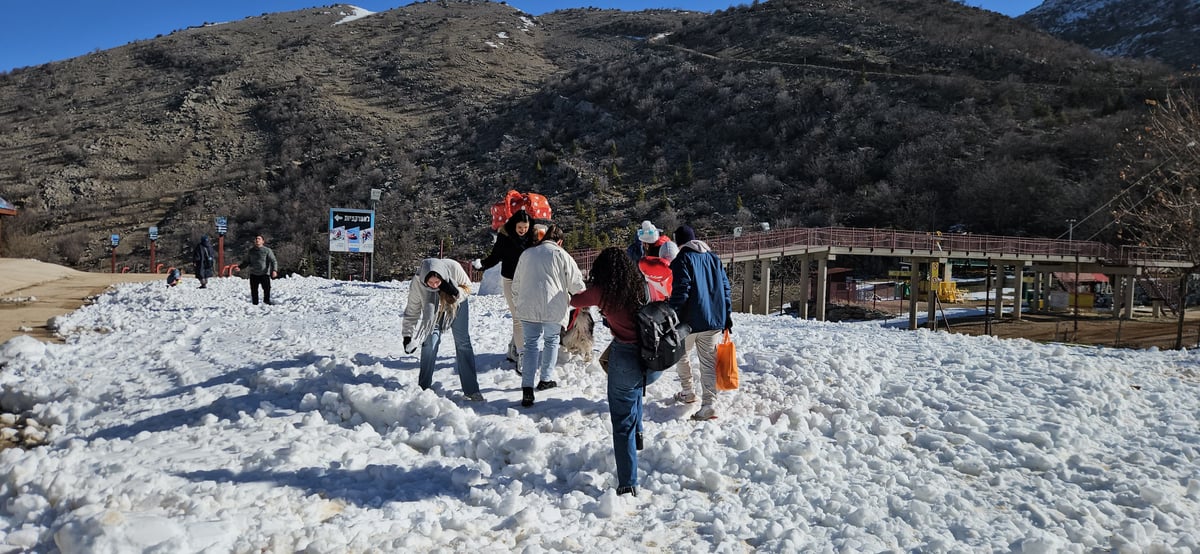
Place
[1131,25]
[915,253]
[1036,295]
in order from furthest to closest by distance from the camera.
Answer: [1131,25] → [1036,295] → [915,253]

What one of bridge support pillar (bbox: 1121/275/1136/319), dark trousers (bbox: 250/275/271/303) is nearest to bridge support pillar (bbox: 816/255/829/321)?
bridge support pillar (bbox: 1121/275/1136/319)

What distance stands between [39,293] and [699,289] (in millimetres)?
20127

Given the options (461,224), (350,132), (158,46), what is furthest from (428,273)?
(158,46)

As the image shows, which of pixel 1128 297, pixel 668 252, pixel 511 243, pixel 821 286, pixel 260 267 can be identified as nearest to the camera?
pixel 668 252

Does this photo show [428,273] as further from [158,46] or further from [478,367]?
[158,46]

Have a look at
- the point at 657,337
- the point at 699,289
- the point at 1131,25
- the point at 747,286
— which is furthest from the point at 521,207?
the point at 1131,25

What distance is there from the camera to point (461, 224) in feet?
157

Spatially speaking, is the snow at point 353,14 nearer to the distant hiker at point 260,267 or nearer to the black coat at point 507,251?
the distant hiker at point 260,267

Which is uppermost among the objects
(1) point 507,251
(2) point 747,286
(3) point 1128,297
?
(1) point 507,251

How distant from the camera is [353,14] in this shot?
120062 mm

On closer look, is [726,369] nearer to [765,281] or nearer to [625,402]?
[625,402]

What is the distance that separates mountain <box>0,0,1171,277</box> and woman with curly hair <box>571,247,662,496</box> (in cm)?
3615

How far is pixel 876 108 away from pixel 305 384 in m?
60.3

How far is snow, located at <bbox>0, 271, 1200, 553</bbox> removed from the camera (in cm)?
391
